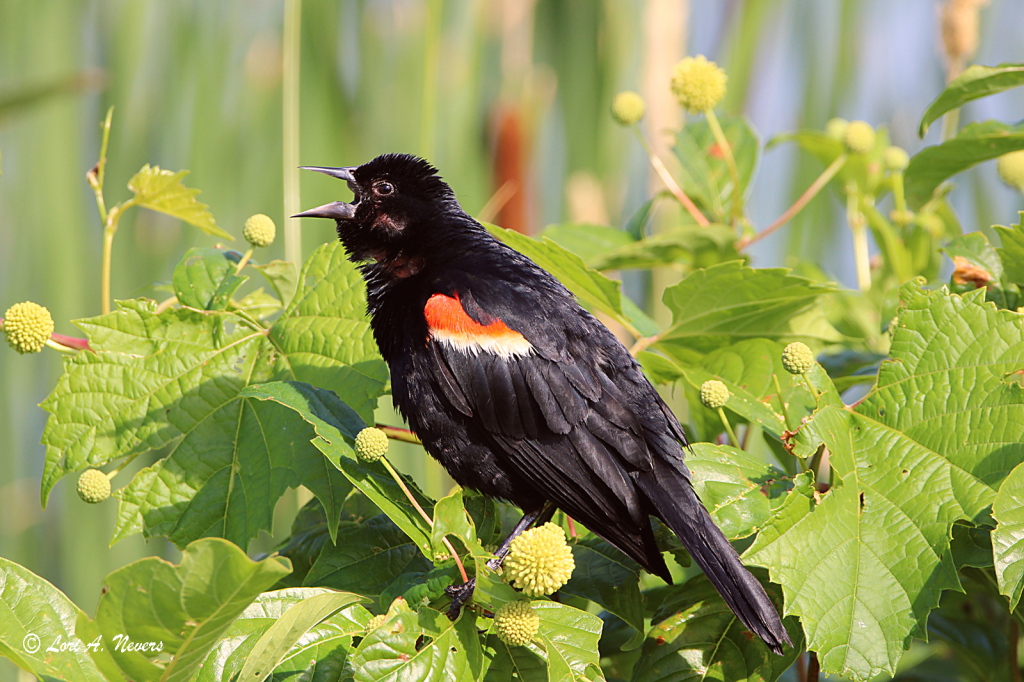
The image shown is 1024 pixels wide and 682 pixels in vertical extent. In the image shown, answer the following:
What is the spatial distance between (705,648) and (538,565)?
1.66 ft

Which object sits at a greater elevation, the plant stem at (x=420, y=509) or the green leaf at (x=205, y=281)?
the green leaf at (x=205, y=281)

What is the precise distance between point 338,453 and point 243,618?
323 millimetres

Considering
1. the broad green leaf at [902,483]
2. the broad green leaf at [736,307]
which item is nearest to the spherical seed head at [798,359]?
the broad green leaf at [902,483]

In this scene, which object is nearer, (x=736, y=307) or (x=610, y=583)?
(x=610, y=583)

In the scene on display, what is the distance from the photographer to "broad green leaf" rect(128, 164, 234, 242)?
1.72 m

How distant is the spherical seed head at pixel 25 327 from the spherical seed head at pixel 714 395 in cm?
126

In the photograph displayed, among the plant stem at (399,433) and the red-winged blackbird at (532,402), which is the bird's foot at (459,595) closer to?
the red-winged blackbird at (532,402)

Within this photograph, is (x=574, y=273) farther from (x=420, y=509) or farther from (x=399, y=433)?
(x=420, y=509)

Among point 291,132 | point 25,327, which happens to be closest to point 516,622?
point 25,327

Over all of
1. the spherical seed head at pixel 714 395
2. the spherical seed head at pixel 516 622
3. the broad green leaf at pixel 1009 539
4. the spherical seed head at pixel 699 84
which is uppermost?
the spherical seed head at pixel 699 84

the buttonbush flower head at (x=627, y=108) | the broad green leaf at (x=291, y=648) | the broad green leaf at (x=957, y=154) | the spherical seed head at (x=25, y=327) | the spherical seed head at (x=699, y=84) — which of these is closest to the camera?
the broad green leaf at (x=291, y=648)

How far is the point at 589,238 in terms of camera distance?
229 centimetres

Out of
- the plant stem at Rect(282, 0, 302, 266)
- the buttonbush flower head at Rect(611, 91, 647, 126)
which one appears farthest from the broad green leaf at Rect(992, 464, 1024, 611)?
the plant stem at Rect(282, 0, 302, 266)

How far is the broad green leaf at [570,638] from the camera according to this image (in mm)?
1227
